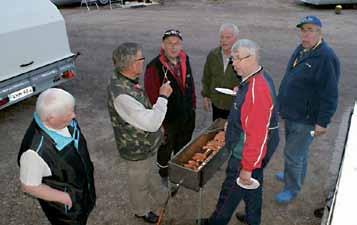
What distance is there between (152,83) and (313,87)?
159cm

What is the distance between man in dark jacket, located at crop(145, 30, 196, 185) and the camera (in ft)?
12.5

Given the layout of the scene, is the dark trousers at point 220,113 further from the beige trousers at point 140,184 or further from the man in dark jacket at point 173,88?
the beige trousers at point 140,184

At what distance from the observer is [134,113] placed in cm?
305

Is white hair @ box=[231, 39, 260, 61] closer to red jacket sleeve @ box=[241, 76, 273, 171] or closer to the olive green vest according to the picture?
red jacket sleeve @ box=[241, 76, 273, 171]

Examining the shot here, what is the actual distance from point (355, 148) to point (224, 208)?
4.16 feet

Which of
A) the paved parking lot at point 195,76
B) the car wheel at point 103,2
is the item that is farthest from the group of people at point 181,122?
the car wheel at point 103,2

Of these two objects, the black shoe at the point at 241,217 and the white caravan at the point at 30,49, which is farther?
the white caravan at the point at 30,49

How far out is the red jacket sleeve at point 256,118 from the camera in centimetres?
276

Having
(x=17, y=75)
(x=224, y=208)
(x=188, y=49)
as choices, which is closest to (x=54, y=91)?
(x=224, y=208)

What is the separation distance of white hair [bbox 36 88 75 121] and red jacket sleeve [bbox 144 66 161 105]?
1453 mm

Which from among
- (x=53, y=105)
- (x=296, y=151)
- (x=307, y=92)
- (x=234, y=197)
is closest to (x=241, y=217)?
(x=234, y=197)

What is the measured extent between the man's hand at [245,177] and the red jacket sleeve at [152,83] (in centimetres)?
138

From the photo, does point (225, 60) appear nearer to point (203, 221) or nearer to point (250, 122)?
point (250, 122)

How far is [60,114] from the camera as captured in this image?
2.48 m
